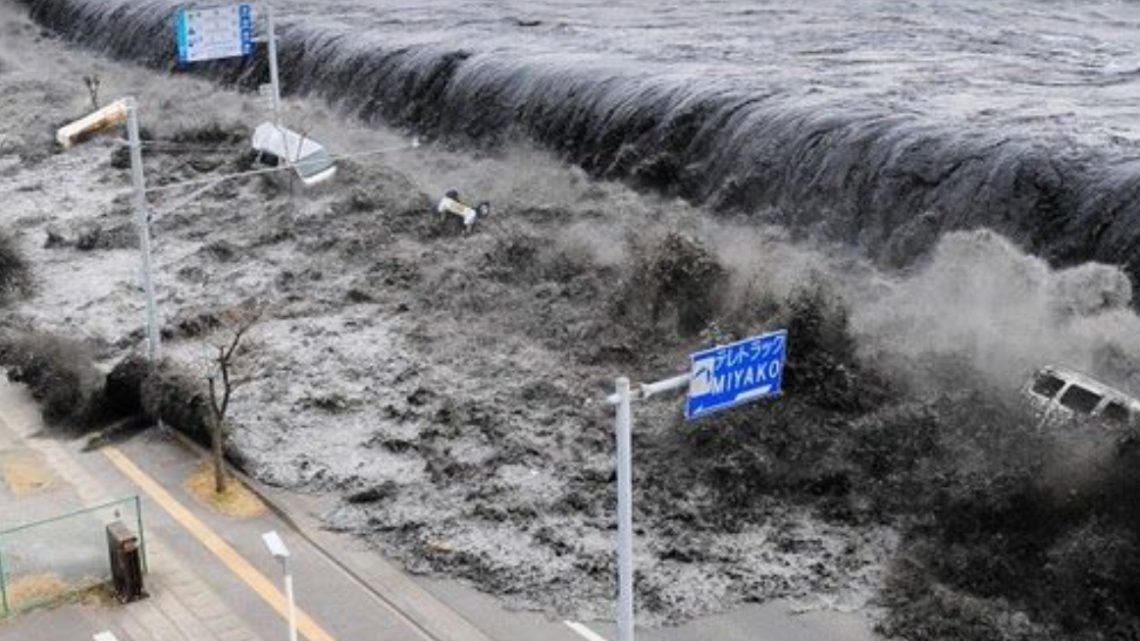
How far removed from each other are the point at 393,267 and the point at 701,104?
9835 mm

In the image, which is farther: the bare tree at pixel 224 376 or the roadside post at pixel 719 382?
the bare tree at pixel 224 376

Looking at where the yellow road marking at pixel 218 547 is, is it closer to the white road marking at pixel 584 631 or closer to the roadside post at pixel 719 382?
the white road marking at pixel 584 631

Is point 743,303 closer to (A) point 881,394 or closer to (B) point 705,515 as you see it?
(A) point 881,394

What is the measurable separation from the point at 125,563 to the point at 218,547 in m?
2.30

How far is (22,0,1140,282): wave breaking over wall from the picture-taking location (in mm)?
29547

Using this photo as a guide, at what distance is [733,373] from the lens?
13.2m

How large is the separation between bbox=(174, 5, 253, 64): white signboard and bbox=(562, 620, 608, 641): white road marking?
62.1 feet

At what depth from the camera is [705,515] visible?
72.4 feet

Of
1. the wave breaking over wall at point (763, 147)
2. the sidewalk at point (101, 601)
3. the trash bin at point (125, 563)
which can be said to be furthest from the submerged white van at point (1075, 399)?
the trash bin at point (125, 563)

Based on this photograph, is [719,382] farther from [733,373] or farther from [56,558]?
[56,558]

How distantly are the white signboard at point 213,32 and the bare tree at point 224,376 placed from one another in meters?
6.00

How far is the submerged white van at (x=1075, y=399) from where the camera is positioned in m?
21.2

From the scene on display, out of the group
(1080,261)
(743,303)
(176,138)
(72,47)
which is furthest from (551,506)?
(72,47)

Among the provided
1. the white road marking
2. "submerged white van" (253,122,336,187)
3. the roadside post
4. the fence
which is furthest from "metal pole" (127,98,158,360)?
the roadside post
